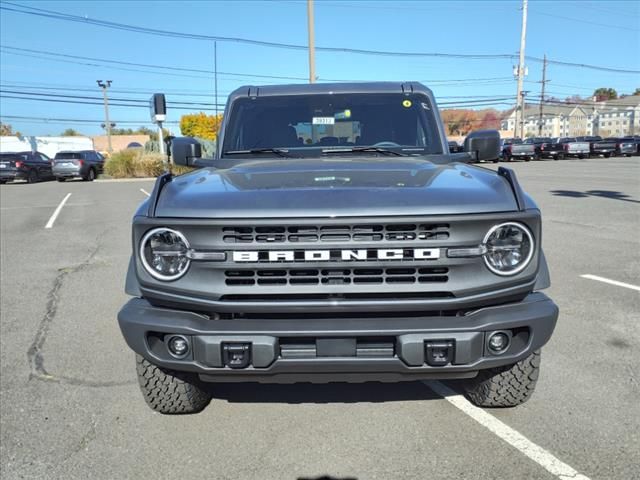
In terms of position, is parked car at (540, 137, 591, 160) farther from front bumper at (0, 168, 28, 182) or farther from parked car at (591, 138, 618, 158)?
front bumper at (0, 168, 28, 182)

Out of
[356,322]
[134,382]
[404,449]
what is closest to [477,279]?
[356,322]

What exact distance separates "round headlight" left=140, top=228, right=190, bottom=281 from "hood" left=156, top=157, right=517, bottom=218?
0.10 m

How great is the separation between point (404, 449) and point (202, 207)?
1606mm

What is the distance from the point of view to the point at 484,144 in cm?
379

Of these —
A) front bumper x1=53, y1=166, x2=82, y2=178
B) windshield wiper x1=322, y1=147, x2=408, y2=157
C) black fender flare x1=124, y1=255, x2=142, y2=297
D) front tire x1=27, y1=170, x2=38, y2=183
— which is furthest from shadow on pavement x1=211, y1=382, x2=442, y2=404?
front tire x1=27, y1=170, x2=38, y2=183

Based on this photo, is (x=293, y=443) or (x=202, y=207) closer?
(x=202, y=207)

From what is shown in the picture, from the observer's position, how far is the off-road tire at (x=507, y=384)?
2.82 meters

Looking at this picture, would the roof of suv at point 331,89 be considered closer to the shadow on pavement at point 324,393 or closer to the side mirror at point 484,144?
the side mirror at point 484,144

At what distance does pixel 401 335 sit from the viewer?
232 cm

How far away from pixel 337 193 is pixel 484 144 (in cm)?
178

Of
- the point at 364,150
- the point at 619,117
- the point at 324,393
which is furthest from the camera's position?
the point at 619,117

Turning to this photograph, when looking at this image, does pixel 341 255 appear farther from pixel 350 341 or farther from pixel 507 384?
pixel 507 384

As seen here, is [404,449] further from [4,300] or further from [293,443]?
[4,300]

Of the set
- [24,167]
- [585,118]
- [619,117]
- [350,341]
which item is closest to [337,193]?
[350,341]
